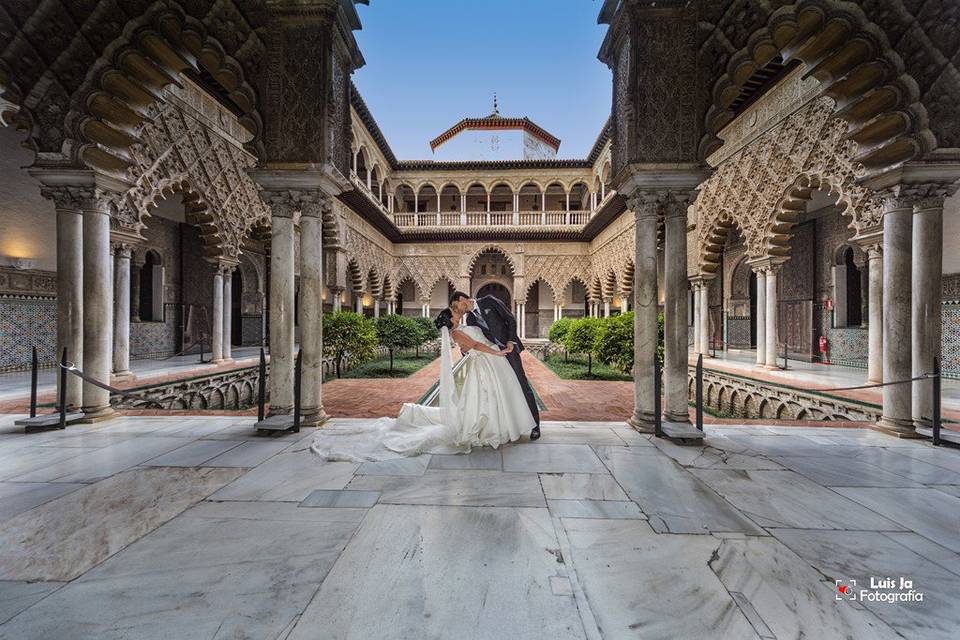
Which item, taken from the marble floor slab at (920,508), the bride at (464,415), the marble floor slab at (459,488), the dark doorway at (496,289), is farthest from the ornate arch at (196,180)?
the dark doorway at (496,289)

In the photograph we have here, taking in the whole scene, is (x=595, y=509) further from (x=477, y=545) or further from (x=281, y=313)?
(x=281, y=313)

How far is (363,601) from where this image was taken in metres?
1.66

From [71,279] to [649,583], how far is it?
6.33 meters

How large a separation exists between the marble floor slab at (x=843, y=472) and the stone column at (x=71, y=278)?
290 inches

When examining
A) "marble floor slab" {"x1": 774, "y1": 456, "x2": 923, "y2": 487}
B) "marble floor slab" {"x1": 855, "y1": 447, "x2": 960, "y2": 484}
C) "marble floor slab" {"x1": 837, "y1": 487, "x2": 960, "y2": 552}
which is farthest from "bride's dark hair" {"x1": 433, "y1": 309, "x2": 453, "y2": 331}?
"marble floor slab" {"x1": 855, "y1": 447, "x2": 960, "y2": 484}

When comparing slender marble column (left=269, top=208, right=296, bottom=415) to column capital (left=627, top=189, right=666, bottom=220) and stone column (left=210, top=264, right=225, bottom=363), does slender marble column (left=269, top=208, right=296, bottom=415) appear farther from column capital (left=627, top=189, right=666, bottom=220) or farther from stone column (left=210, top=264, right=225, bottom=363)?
stone column (left=210, top=264, right=225, bottom=363)

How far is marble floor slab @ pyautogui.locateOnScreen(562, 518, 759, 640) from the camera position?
5.06ft

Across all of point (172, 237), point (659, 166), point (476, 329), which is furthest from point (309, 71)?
point (172, 237)

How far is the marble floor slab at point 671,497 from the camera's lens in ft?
7.57

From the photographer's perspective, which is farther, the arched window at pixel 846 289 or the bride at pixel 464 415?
the arched window at pixel 846 289

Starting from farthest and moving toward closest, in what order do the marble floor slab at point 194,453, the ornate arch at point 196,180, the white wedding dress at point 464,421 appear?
the ornate arch at point 196,180, the white wedding dress at point 464,421, the marble floor slab at point 194,453

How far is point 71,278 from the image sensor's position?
4.57 m

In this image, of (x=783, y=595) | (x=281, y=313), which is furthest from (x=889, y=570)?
(x=281, y=313)

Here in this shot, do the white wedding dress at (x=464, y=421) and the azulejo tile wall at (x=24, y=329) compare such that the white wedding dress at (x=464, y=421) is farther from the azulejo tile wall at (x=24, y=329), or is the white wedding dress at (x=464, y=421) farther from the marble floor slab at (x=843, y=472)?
the azulejo tile wall at (x=24, y=329)
